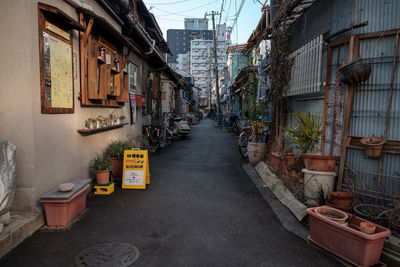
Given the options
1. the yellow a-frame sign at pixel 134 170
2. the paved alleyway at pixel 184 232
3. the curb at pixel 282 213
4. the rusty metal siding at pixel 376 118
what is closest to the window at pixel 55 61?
the yellow a-frame sign at pixel 134 170

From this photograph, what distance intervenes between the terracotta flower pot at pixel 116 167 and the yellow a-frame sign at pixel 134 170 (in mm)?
413

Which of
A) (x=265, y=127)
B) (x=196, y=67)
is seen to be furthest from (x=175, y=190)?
(x=196, y=67)

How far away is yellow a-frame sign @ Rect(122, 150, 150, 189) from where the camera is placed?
19.6 feet

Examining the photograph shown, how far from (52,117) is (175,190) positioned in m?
2.98

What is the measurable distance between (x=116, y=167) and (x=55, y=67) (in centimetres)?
288

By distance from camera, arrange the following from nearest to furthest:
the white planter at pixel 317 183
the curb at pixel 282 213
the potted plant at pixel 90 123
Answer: the curb at pixel 282 213, the white planter at pixel 317 183, the potted plant at pixel 90 123

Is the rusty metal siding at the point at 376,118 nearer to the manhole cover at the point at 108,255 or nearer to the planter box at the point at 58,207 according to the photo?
the manhole cover at the point at 108,255

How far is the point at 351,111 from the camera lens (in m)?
4.66

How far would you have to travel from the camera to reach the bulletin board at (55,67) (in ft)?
12.9

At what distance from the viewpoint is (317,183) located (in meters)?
4.53

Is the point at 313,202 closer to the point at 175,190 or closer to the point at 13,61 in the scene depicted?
the point at 175,190

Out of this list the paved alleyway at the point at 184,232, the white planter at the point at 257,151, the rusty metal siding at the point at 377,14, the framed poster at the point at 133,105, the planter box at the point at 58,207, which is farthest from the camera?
the framed poster at the point at 133,105

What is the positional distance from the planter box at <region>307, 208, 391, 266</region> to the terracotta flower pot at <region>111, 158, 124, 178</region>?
451 cm

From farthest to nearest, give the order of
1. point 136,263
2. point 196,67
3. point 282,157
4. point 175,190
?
1. point 196,67
2. point 282,157
3. point 175,190
4. point 136,263
